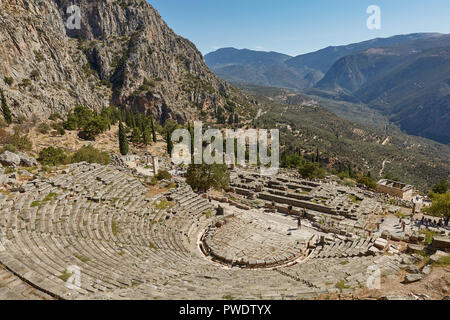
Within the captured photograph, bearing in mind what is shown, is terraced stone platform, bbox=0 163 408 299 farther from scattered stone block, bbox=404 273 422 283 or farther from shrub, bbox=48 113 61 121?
shrub, bbox=48 113 61 121

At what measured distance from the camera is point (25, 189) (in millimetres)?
19875

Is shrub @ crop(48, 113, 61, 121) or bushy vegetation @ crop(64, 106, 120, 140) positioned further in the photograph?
shrub @ crop(48, 113, 61, 121)

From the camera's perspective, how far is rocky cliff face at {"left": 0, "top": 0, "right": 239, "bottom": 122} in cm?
6656

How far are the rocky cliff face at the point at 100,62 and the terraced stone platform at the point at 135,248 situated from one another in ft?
174

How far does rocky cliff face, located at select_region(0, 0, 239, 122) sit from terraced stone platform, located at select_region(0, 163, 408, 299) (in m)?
52.9

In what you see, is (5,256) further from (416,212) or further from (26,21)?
(26,21)

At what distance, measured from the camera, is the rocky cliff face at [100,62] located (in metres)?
66.6

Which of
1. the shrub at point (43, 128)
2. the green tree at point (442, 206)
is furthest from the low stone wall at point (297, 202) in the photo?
the shrub at point (43, 128)

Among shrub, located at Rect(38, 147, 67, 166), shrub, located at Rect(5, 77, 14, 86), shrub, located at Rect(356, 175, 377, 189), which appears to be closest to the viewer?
shrub, located at Rect(38, 147, 67, 166)

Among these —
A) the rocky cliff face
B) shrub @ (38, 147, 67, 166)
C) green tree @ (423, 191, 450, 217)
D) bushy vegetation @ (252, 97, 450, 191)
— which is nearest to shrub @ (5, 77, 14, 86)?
the rocky cliff face

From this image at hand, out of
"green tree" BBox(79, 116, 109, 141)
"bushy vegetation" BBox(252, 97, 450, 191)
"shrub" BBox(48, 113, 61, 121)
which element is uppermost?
"shrub" BBox(48, 113, 61, 121)

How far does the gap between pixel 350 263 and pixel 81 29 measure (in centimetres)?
15169
